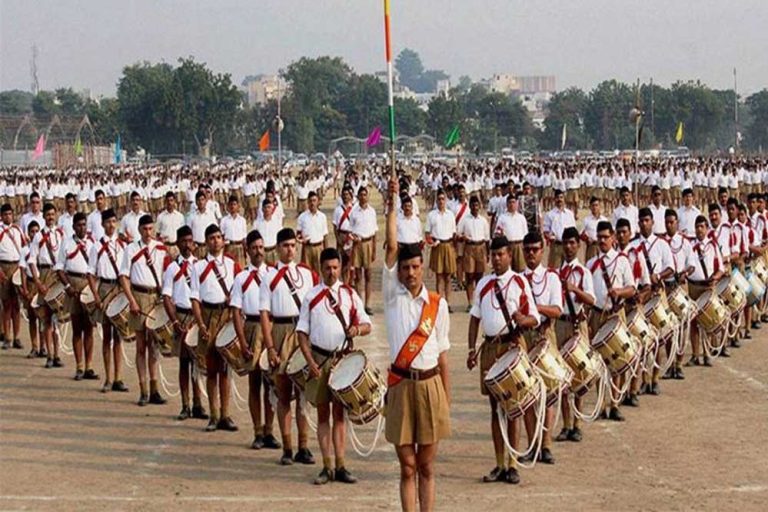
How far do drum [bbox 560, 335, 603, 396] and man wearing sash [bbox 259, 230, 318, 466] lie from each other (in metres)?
2.35

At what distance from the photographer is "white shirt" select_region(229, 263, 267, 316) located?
1142cm

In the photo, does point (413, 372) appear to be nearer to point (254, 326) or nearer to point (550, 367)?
point (550, 367)

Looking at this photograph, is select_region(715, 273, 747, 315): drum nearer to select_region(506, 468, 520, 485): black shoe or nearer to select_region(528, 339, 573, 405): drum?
select_region(528, 339, 573, 405): drum

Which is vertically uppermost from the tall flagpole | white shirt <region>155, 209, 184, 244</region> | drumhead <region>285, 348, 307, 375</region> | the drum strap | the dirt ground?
the tall flagpole

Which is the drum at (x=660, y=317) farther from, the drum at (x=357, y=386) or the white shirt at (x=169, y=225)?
the white shirt at (x=169, y=225)

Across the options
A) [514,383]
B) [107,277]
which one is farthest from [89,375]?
[514,383]

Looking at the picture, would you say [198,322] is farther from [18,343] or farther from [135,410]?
[18,343]

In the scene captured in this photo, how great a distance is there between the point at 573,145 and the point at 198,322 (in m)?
133

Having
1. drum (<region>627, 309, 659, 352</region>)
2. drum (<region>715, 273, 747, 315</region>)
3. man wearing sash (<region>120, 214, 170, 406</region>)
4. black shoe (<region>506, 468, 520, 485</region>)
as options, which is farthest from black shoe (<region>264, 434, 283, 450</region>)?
drum (<region>715, 273, 747, 315</region>)

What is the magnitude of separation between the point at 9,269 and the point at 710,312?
9.34m

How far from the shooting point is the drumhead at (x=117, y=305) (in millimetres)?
13973

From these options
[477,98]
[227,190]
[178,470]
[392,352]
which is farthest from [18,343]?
[477,98]

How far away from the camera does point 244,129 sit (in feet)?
463

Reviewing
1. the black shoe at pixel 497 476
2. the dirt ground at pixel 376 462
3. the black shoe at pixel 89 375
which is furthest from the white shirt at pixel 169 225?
the black shoe at pixel 497 476
